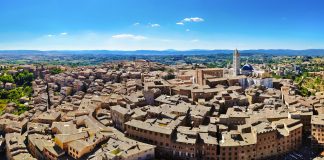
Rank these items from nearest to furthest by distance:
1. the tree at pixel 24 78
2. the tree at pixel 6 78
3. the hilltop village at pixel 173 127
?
the hilltop village at pixel 173 127, the tree at pixel 6 78, the tree at pixel 24 78

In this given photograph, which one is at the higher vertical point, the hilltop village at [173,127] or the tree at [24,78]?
the tree at [24,78]

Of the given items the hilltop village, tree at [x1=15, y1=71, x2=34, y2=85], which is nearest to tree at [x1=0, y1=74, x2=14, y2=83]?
tree at [x1=15, y1=71, x2=34, y2=85]

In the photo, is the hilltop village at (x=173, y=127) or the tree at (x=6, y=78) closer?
the hilltop village at (x=173, y=127)

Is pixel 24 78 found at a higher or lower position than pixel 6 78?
lower

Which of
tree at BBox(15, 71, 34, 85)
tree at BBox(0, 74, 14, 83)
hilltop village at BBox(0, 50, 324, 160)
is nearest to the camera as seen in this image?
hilltop village at BBox(0, 50, 324, 160)

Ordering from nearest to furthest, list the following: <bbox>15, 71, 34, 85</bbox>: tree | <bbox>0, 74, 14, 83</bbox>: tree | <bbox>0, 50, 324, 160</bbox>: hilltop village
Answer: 1. <bbox>0, 50, 324, 160</bbox>: hilltop village
2. <bbox>0, 74, 14, 83</bbox>: tree
3. <bbox>15, 71, 34, 85</bbox>: tree

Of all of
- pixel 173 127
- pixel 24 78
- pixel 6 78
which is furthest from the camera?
pixel 24 78

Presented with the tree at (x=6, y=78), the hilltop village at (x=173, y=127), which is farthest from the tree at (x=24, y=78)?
the hilltop village at (x=173, y=127)

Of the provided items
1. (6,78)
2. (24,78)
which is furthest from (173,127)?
(24,78)

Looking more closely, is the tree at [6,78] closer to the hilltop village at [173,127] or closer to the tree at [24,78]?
the tree at [24,78]

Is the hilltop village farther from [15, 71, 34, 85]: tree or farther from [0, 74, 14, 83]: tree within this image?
[15, 71, 34, 85]: tree

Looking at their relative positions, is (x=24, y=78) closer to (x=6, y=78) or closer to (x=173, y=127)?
→ (x=6, y=78)
